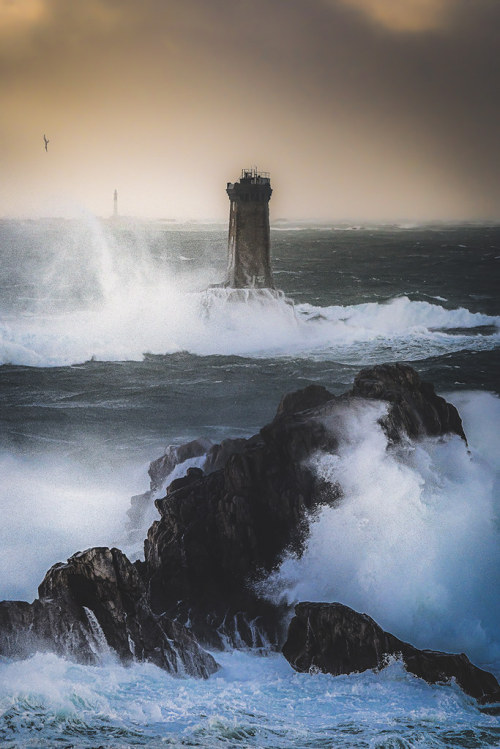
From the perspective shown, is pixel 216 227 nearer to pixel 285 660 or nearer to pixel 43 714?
pixel 285 660

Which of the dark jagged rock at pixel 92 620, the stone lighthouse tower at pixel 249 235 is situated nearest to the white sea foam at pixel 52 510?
the dark jagged rock at pixel 92 620

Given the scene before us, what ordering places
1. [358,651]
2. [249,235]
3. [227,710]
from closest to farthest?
[227,710] < [358,651] < [249,235]

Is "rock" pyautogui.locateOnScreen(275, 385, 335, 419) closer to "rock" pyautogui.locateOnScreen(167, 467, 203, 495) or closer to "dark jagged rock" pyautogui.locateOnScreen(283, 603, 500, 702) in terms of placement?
"rock" pyautogui.locateOnScreen(167, 467, 203, 495)

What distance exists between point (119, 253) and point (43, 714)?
7099 millimetres

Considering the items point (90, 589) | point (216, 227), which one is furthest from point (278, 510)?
point (216, 227)

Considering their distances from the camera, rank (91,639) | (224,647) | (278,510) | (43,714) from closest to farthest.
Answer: (43,714) → (91,639) → (224,647) → (278,510)

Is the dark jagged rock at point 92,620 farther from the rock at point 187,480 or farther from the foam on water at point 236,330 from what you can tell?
the foam on water at point 236,330

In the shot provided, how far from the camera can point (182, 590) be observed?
9039 mm

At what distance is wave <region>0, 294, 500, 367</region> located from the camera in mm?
12008

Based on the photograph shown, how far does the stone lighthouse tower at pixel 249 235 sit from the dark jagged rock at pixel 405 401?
3141mm

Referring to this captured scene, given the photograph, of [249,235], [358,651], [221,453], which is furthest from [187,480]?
[249,235]

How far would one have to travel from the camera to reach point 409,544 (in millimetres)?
9375

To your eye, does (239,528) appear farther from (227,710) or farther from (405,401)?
(405,401)

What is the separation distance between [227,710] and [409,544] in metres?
2.69
